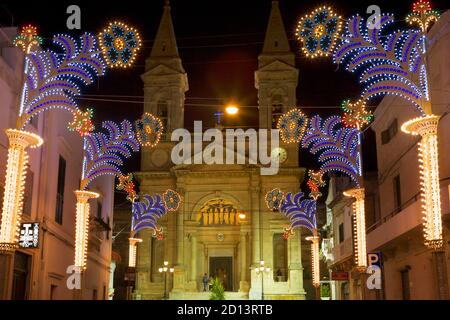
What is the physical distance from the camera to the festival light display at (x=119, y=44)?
15.3 metres

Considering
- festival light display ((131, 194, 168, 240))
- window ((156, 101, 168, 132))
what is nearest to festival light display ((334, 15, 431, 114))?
festival light display ((131, 194, 168, 240))

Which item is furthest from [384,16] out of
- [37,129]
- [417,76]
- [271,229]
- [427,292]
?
[271,229]

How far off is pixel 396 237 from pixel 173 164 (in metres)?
27.8

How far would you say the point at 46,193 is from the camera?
22688 mm

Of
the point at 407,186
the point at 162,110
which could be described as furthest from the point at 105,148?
the point at 162,110

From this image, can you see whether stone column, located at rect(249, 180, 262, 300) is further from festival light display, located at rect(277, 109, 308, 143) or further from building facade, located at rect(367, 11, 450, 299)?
festival light display, located at rect(277, 109, 308, 143)

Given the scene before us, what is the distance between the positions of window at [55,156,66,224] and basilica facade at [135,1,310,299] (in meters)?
18.9

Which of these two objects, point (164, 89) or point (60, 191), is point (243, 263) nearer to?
point (164, 89)

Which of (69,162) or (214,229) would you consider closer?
(69,162)

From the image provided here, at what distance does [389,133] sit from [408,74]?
14375mm

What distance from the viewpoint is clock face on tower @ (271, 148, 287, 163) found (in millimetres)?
47531

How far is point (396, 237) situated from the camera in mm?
22562

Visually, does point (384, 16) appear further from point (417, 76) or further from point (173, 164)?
point (173, 164)
